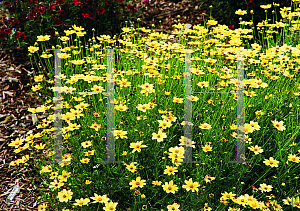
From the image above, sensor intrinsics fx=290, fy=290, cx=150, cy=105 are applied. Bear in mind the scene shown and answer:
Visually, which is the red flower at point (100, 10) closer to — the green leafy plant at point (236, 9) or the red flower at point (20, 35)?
the red flower at point (20, 35)

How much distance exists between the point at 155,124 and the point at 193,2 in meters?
4.56

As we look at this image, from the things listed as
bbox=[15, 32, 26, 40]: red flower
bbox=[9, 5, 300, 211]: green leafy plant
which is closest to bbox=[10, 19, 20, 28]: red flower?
bbox=[15, 32, 26, 40]: red flower

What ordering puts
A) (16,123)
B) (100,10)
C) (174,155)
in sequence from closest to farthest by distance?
(174,155)
(16,123)
(100,10)

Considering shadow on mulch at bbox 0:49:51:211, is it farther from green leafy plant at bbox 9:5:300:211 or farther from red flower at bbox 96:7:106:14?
red flower at bbox 96:7:106:14

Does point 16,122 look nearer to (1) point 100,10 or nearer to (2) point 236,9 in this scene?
(1) point 100,10

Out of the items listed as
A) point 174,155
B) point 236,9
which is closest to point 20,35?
point 174,155

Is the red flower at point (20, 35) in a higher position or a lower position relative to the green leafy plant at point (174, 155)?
higher

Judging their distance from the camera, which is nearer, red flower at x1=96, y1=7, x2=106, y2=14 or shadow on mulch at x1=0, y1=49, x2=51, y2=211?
shadow on mulch at x1=0, y1=49, x2=51, y2=211

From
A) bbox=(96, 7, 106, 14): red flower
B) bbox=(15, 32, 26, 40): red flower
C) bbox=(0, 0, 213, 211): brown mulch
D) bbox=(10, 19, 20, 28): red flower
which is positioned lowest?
bbox=(0, 0, 213, 211): brown mulch

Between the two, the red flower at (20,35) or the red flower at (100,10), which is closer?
the red flower at (20,35)

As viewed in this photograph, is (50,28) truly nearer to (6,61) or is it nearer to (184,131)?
(6,61)

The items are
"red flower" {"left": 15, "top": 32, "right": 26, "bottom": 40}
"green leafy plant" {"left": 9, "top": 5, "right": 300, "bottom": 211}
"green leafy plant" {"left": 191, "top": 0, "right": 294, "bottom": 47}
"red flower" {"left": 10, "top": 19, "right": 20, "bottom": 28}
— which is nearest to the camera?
"green leafy plant" {"left": 9, "top": 5, "right": 300, "bottom": 211}

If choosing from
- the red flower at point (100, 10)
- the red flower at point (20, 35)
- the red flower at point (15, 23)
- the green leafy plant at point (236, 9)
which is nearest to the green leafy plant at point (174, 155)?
the red flower at point (20, 35)

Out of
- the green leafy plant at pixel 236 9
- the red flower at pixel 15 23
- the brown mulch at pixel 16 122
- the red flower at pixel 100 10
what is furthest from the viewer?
the green leafy plant at pixel 236 9
